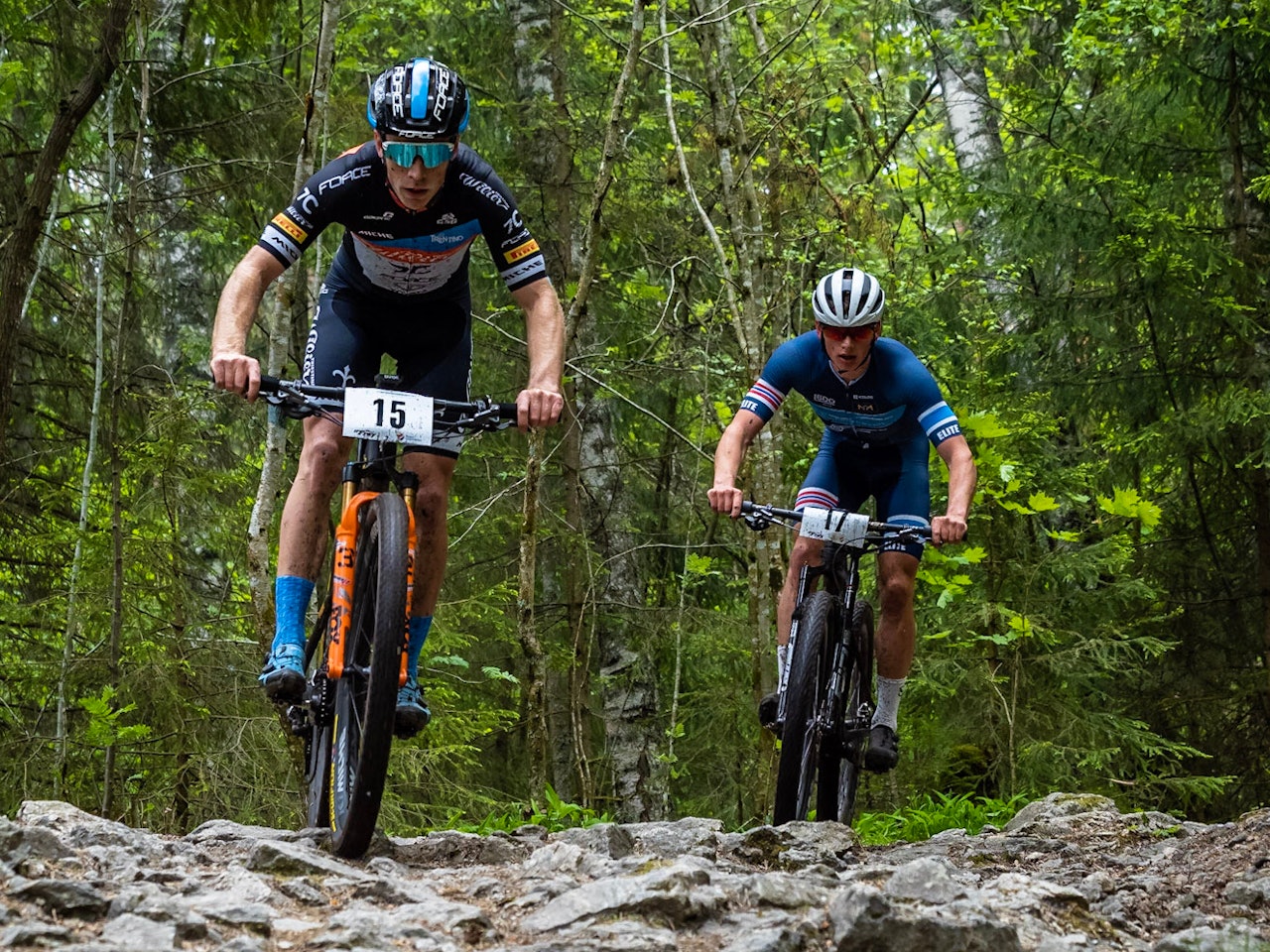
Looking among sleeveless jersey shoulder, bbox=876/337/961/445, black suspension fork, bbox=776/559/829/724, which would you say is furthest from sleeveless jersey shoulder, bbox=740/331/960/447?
black suspension fork, bbox=776/559/829/724

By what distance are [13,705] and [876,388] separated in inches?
236

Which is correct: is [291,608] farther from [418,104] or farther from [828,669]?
[828,669]

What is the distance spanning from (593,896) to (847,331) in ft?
11.3

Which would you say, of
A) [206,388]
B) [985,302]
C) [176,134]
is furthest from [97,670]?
[985,302]

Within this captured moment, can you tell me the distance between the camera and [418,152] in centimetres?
445

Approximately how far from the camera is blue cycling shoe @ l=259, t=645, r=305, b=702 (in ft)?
14.5

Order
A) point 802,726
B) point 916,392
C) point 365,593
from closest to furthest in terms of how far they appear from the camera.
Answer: point 365,593 → point 802,726 → point 916,392

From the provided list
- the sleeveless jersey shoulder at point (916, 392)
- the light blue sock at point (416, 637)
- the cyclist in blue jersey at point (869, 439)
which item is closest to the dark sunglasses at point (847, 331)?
the cyclist in blue jersey at point (869, 439)

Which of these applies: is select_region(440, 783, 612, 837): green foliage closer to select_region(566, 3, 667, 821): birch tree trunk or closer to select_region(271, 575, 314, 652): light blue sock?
select_region(271, 575, 314, 652): light blue sock

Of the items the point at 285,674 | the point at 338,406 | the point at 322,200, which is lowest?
the point at 285,674

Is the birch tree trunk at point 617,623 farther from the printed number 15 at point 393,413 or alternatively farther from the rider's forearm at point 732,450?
the printed number 15 at point 393,413

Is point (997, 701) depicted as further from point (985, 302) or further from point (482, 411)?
point (482, 411)

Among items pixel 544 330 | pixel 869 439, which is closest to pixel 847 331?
pixel 869 439

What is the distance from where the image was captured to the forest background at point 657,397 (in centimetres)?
820
